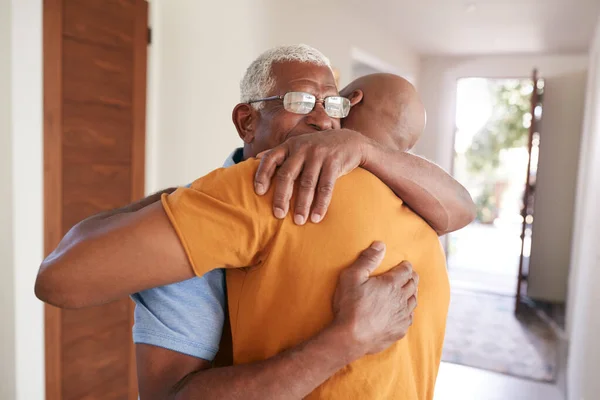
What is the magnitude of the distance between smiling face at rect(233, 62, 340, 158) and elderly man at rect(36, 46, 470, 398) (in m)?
0.20

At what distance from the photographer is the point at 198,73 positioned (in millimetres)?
2479

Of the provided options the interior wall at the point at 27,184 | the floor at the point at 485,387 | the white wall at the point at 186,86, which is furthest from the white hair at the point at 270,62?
the floor at the point at 485,387

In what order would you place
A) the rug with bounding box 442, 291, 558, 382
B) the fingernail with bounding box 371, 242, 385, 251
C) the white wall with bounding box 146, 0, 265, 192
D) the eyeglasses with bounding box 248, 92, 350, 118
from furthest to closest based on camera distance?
1. the rug with bounding box 442, 291, 558, 382
2. the white wall with bounding box 146, 0, 265, 192
3. the eyeglasses with bounding box 248, 92, 350, 118
4. the fingernail with bounding box 371, 242, 385, 251

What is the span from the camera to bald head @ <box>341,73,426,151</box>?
118 centimetres

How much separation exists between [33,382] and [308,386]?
1.62 m

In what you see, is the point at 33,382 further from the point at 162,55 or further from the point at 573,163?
the point at 573,163

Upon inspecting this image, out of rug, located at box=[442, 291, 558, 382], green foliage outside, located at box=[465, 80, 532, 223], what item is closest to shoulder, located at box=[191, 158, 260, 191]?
rug, located at box=[442, 291, 558, 382]

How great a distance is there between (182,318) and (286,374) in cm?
20

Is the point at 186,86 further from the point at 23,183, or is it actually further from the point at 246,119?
the point at 246,119

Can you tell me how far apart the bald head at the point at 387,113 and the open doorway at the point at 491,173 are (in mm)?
5246

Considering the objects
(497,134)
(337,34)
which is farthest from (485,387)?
(497,134)


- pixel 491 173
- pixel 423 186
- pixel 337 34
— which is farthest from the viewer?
pixel 491 173

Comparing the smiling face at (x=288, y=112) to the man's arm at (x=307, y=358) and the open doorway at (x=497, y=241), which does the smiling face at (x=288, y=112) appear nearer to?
the man's arm at (x=307, y=358)

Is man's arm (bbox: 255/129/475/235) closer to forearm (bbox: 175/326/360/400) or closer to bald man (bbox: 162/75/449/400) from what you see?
bald man (bbox: 162/75/449/400)
